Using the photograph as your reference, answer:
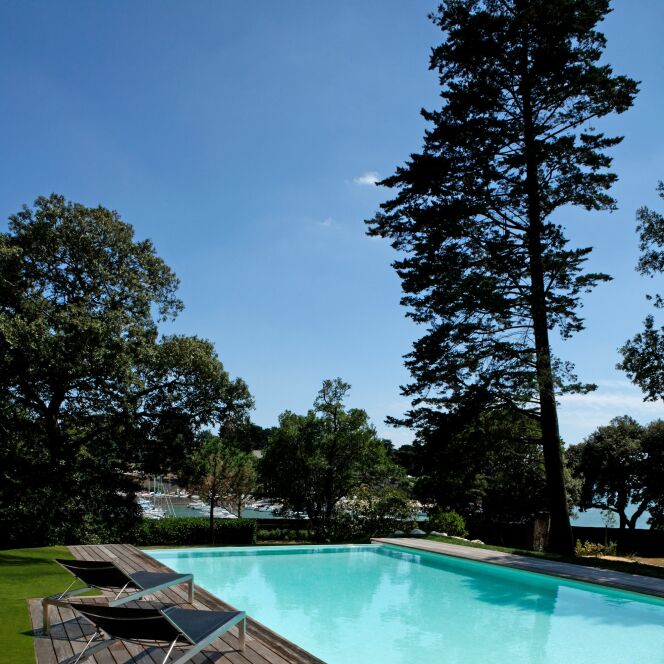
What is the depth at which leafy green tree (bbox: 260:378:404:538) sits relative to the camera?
2223 cm

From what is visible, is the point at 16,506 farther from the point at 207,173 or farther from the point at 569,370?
the point at 569,370

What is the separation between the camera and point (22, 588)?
8.35m

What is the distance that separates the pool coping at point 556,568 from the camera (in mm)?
9852

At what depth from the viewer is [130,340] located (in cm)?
Answer: 1558

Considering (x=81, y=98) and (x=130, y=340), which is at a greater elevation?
(x=81, y=98)

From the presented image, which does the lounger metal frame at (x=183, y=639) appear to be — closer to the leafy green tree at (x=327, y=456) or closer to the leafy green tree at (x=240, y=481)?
the leafy green tree at (x=327, y=456)

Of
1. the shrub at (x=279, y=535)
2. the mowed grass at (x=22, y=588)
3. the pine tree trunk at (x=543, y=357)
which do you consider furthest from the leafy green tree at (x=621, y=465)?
the mowed grass at (x=22, y=588)

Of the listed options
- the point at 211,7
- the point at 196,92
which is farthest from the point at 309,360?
the point at 211,7

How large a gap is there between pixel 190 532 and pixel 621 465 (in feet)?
73.4

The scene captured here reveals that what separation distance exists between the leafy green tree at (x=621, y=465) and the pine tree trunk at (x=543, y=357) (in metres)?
15.9

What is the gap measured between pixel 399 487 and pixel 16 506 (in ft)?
43.3

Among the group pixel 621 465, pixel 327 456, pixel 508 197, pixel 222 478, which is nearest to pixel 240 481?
pixel 222 478

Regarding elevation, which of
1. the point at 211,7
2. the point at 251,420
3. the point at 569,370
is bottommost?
the point at 251,420

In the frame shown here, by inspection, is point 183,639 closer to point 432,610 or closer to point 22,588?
point 22,588
